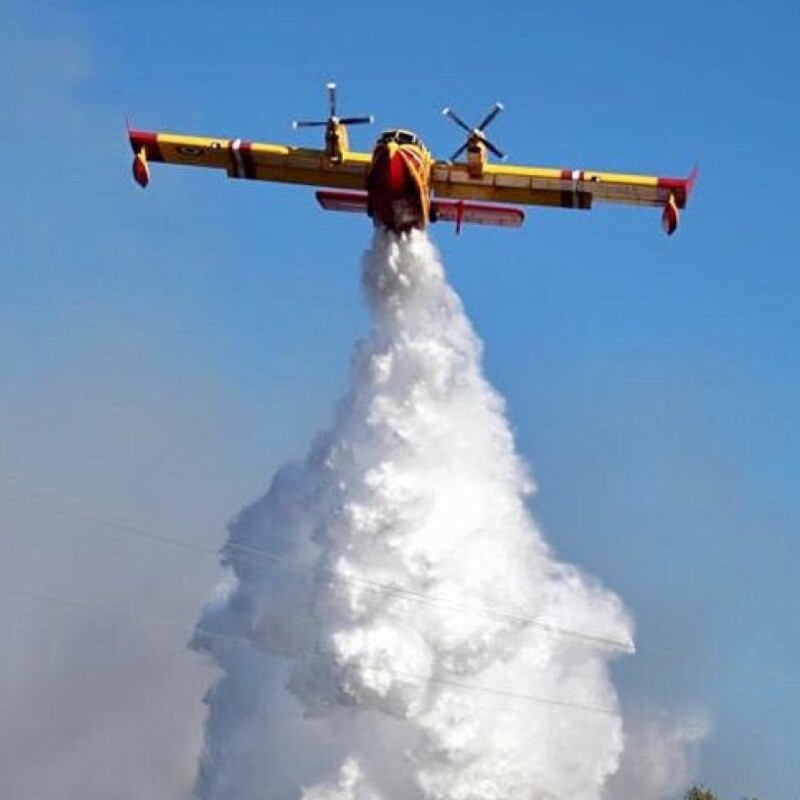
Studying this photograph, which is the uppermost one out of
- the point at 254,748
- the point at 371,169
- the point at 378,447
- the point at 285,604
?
the point at 371,169

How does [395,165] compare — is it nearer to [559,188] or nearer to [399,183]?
[399,183]

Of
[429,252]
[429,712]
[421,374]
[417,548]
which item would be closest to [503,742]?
[429,712]

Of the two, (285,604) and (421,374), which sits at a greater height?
(421,374)

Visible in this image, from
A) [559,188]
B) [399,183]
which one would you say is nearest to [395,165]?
[399,183]

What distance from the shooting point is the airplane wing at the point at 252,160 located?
51.3 m

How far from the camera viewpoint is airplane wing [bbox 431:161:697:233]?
167ft

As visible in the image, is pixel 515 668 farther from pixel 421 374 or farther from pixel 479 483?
pixel 421 374

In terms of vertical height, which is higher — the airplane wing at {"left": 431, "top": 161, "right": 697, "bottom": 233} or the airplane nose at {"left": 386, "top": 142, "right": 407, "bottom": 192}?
the airplane wing at {"left": 431, "top": 161, "right": 697, "bottom": 233}

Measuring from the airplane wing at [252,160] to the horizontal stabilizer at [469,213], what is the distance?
2388mm

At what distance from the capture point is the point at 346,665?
4778 centimetres

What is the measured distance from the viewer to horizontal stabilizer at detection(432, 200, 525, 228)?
5116 cm

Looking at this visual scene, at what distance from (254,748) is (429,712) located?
5.90m

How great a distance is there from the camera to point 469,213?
51250 millimetres

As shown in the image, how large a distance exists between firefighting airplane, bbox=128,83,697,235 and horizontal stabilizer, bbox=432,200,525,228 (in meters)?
0.03
